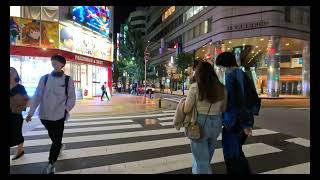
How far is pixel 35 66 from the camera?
20.3 m

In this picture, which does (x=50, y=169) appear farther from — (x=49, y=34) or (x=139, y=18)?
(x=139, y=18)

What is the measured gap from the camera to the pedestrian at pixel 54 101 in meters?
4.94

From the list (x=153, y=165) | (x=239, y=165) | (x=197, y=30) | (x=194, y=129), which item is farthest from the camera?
(x=197, y=30)

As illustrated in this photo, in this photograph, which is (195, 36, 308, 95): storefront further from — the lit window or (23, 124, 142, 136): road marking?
(23, 124, 142, 136): road marking

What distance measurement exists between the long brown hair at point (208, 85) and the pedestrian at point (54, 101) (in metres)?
2.31

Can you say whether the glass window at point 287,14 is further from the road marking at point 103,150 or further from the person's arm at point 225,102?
the person's arm at point 225,102

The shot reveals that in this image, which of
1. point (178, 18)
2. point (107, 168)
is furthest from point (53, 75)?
point (178, 18)

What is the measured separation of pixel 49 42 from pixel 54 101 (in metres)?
16.4

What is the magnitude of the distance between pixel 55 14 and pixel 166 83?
63.9m

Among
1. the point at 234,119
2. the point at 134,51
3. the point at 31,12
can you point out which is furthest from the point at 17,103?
the point at 134,51

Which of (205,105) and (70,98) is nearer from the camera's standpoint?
(205,105)

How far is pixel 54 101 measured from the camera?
4957 millimetres

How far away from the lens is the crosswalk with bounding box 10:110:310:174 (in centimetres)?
546
